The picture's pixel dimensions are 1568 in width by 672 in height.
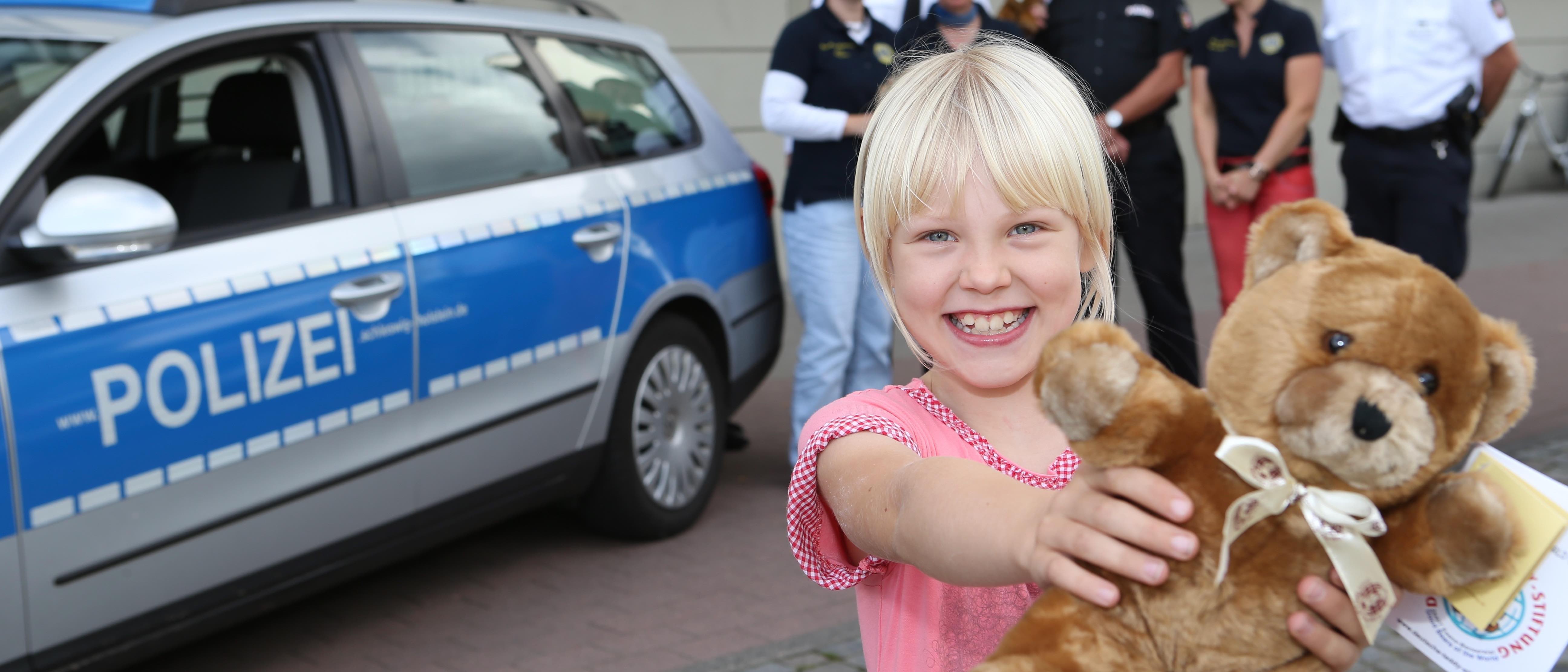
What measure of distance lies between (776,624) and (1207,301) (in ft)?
19.1

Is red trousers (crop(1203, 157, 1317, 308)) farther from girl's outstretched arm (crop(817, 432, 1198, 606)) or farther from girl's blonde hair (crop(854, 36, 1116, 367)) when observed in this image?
girl's outstretched arm (crop(817, 432, 1198, 606))

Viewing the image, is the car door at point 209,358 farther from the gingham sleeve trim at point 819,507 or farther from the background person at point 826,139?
the gingham sleeve trim at point 819,507

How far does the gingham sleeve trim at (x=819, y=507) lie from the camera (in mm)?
1423

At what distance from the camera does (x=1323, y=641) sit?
3.40 feet

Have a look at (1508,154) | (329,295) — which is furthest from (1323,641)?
(1508,154)

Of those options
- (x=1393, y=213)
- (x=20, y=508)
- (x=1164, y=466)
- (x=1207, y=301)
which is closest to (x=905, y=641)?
(x=1164, y=466)

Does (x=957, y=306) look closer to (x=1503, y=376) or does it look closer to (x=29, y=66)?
(x=1503, y=376)

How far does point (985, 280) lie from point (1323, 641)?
0.51 m

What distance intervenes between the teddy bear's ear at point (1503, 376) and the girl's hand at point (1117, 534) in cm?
22

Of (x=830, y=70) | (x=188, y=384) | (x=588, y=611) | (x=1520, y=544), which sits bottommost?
(x=588, y=611)

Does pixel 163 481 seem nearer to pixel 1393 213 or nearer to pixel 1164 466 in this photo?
pixel 1164 466

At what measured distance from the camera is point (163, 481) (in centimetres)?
291

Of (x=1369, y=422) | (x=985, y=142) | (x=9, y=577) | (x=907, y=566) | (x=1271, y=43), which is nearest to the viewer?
(x=1369, y=422)

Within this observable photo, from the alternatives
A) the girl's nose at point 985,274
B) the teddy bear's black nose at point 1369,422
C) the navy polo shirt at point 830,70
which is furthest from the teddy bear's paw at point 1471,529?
the navy polo shirt at point 830,70
